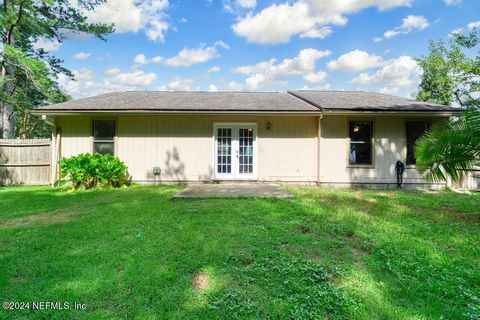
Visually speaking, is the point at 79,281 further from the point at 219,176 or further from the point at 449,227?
the point at 219,176

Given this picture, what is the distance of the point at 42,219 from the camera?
215 inches

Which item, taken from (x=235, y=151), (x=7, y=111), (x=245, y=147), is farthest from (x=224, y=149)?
(x=7, y=111)

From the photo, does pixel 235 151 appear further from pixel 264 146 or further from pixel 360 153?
pixel 360 153

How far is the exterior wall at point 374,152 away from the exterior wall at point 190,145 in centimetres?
43

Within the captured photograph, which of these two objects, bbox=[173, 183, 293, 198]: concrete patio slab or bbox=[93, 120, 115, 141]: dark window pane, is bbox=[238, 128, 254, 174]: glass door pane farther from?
bbox=[93, 120, 115, 141]: dark window pane

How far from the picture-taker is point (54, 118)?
9633 mm

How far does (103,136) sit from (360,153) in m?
8.74

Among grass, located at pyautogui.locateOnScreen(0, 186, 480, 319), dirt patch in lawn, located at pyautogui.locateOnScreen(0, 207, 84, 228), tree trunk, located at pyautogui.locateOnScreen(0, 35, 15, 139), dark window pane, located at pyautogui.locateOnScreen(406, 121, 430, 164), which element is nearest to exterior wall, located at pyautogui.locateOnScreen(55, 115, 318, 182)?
dark window pane, located at pyautogui.locateOnScreen(406, 121, 430, 164)

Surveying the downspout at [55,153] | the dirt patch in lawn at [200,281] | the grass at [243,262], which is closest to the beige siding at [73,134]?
the downspout at [55,153]

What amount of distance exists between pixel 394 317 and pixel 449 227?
136 inches

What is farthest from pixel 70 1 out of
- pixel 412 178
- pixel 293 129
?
pixel 412 178

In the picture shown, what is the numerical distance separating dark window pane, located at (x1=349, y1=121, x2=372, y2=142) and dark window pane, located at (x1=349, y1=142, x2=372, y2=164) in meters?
0.20

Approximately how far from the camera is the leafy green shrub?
8531 millimetres

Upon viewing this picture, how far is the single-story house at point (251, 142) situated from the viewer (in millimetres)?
9688
